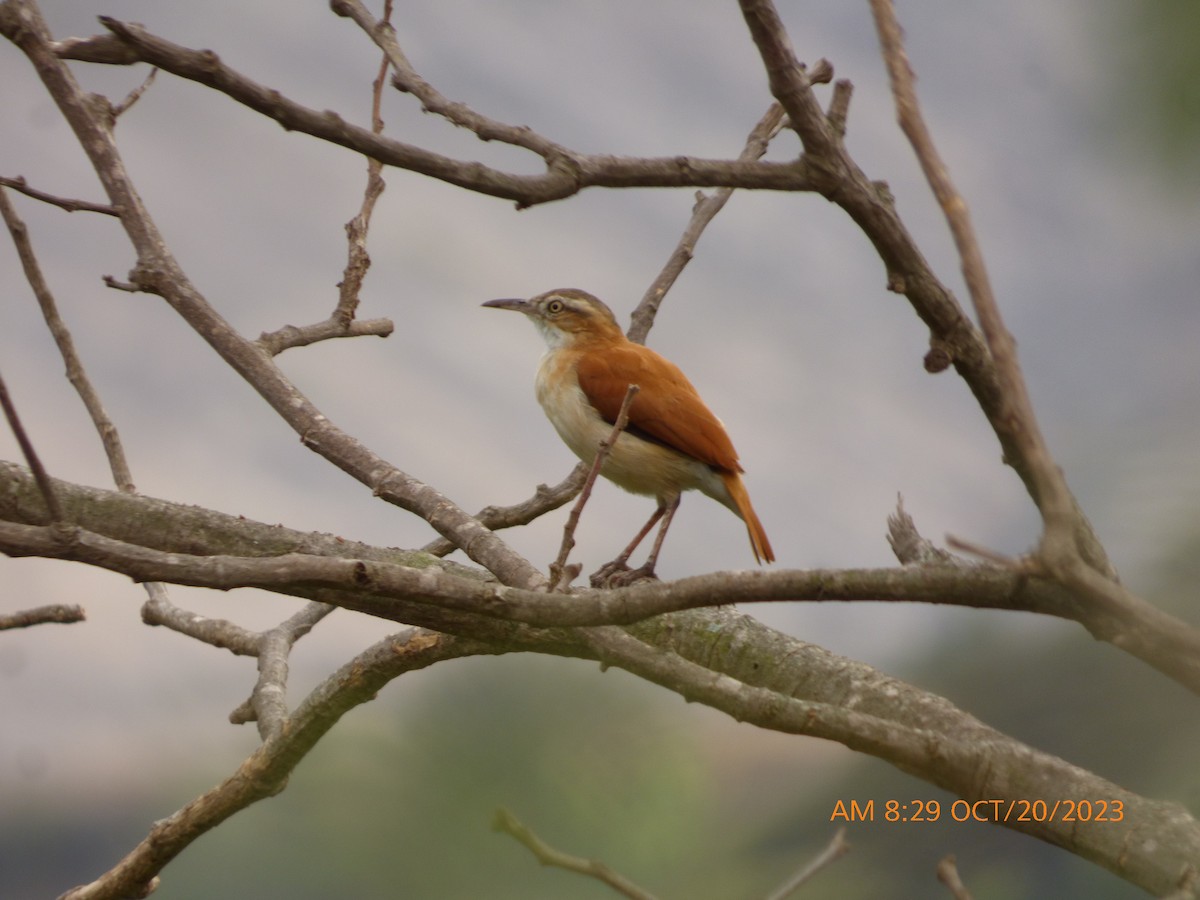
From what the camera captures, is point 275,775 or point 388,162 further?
Answer: point 275,775

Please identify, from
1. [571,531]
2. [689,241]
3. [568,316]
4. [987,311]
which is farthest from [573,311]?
[987,311]

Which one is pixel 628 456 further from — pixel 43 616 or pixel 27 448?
pixel 27 448

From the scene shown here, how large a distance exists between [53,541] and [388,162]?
732mm

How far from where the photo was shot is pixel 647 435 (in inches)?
160

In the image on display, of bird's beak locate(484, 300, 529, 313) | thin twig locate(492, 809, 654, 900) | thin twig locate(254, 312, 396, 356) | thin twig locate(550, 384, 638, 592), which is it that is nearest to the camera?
thin twig locate(492, 809, 654, 900)

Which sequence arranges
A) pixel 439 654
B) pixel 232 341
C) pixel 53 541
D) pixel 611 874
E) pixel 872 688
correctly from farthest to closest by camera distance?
1. pixel 232 341
2. pixel 439 654
3. pixel 872 688
4. pixel 53 541
5. pixel 611 874

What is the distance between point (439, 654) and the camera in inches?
116

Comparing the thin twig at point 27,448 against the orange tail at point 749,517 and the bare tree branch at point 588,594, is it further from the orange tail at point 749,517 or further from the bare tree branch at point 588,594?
the orange tail at point 749,517

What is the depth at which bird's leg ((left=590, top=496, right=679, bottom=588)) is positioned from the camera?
405 cm

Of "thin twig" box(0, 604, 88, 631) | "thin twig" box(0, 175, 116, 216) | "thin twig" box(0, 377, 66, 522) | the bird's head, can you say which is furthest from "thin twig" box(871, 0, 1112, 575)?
the bird's head

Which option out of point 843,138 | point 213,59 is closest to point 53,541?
point 213,59

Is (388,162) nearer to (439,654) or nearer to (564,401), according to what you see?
(439,654)

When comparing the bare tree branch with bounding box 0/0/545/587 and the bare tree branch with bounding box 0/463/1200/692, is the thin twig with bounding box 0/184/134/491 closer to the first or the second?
the bare tree branch with bounding box 0/0/545/587

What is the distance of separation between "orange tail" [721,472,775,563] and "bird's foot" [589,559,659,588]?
0.37 m
